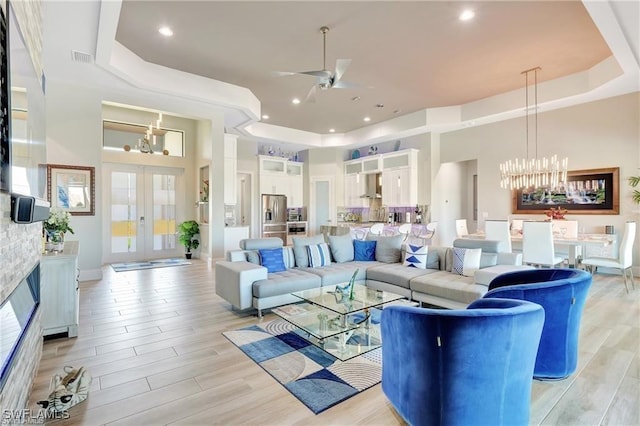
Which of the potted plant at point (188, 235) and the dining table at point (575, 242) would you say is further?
the potted plant at point (188, 235)

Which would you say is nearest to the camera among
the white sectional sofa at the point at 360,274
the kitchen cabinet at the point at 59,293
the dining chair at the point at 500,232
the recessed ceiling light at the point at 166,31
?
the kitchen cabinet at the point at 59,293

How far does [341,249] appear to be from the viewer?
5.25 m

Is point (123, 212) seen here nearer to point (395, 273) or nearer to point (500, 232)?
point (395, 273)

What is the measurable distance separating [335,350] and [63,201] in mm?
5426

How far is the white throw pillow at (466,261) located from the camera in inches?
165

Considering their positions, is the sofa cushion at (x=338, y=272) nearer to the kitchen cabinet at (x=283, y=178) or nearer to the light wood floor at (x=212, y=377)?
the light wood floor at (x=212, y=377)

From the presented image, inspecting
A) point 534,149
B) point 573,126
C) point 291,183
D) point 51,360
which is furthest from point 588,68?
point 51,360

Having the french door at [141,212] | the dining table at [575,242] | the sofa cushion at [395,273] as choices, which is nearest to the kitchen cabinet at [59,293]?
the sofa cushion at [395,273]

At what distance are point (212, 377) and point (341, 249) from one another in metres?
3.04

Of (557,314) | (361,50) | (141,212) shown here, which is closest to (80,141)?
(141,212)

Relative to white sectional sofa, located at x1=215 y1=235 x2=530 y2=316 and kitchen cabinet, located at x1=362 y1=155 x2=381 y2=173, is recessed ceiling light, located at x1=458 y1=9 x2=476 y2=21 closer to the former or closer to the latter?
white sectional sofa, located at x1=215 y1=235 x2=530 y2=316

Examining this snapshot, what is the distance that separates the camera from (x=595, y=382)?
2.47 meters

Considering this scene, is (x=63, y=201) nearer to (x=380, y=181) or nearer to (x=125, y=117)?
(x=125, y=117)

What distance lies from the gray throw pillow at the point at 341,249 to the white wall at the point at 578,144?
4349 mm
